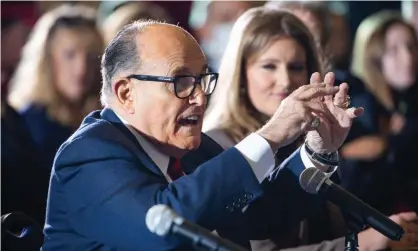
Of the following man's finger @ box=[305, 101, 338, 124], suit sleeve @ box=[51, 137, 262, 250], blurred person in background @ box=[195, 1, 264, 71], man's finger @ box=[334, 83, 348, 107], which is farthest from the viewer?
blurred person in background @ box=[195, 1, 264, 71]

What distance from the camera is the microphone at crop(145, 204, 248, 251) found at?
140 centimetres

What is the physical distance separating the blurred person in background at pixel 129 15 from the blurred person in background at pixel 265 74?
17.8 inches

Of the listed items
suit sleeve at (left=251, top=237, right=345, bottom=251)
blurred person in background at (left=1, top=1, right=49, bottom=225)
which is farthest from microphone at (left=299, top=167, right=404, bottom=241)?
blurred person in background at (left=1, top=1, right=49, bottom=225)

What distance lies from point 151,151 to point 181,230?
0.50m

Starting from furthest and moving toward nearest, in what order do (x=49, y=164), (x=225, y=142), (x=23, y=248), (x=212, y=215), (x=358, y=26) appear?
(x=358, y=26) → (x=49, y=164) → (x=225, y=142) → (x=23, y=248) → (x=212, y=215)

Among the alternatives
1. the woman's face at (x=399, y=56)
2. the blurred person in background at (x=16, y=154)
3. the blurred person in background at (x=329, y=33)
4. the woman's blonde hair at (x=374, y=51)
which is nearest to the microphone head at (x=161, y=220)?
the blurred person in background at (x=16, y=154)

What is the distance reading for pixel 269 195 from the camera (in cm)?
211

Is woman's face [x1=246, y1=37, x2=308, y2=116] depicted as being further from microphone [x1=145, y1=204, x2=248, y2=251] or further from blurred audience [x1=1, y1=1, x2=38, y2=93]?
microphone [x1=145, y1=204, x2=248, y2=251]

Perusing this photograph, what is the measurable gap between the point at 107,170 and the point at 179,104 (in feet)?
0.73

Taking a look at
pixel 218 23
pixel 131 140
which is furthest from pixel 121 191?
pixel 218 23

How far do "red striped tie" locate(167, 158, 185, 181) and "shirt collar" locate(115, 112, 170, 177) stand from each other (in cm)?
5

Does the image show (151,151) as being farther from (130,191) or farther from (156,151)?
(130,191)

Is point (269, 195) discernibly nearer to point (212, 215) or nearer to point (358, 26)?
point (212, 215)

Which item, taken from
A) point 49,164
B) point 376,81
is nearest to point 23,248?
point 49,164
